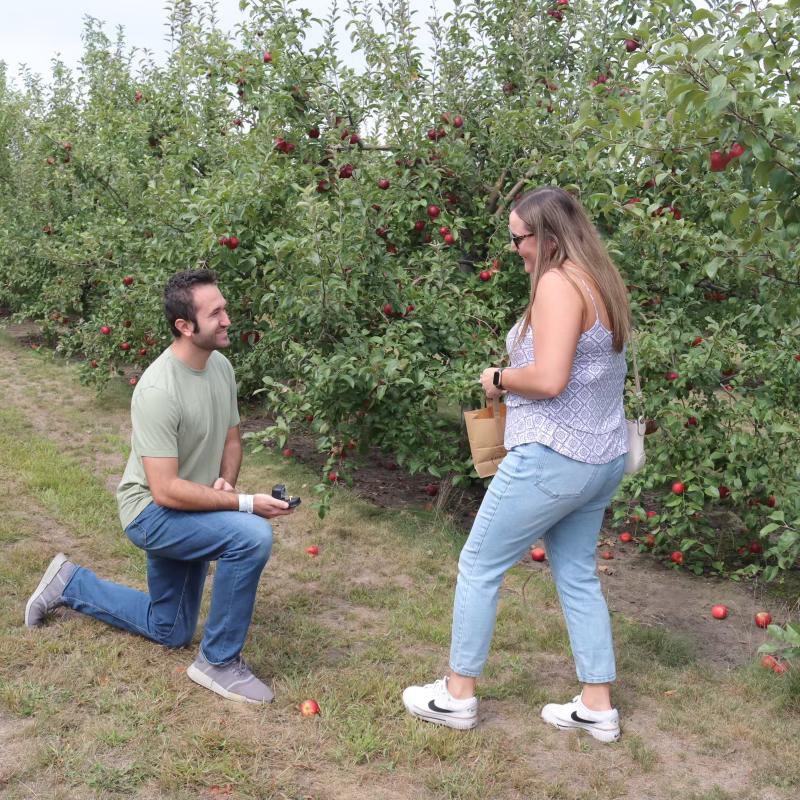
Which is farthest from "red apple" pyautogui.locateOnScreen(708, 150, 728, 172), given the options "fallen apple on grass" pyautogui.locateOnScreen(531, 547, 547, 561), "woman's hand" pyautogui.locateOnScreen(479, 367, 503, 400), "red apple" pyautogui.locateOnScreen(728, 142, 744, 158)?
"fallen apple on grass" pyautogui.locateOnScreen(531, 547, 547, 561)

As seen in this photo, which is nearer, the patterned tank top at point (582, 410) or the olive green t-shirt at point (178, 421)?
the patterned tank top at point (582, 410)

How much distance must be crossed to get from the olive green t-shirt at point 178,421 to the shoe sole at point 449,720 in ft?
3.73

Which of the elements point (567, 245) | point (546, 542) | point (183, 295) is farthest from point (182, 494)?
point (567, 245)

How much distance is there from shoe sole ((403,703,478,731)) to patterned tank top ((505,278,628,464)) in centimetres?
97

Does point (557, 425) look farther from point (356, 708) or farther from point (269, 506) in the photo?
point (356, 708)

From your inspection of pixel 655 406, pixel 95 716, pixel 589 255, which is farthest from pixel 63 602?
pixel 655 406

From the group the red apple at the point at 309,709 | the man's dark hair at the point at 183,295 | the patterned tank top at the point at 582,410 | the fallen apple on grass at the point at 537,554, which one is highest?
the man's dark hair at the point at 183,295

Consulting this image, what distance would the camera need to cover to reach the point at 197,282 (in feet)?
10.5

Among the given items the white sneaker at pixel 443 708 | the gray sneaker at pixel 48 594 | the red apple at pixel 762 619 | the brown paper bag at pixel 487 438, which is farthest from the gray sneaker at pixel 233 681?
the red apple at pixel 762 619

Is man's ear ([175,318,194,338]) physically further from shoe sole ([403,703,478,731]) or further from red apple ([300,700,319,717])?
shoe sole ([403,703,478,731])

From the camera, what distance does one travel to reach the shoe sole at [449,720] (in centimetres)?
307

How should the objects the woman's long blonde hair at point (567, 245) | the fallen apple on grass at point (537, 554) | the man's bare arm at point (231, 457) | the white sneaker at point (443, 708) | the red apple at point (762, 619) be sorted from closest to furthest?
the woman's long blonde hair at point (567, 245) < the white sneaker at point (443, 708) < the man's bare arm at point (231, 457) < the red apple at point (762, 619) < the fallen apple on grass at point (537, 554)

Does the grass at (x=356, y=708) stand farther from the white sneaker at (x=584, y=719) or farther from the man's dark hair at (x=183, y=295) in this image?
the man's dark hair at (x=183, y=295)

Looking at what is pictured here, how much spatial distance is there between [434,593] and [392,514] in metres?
1.31
